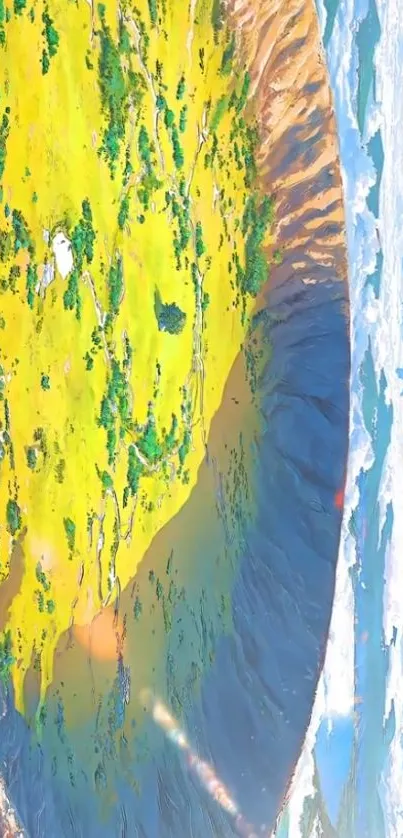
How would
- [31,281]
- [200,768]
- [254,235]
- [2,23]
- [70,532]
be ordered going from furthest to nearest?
1. [200,768]
2. [254,235]
3. [70,532]
4. [31,281]
5. [2,23]

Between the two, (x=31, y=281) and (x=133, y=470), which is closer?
(x=31, y=281)

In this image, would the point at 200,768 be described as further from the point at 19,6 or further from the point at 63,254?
the point at 19,6

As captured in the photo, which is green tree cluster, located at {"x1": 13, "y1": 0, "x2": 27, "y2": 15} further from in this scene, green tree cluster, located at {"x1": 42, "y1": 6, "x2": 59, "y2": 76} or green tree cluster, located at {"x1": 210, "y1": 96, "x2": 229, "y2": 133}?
green tree cluster, located at {"x1": 210, "y1": 96, "x2": 229, "y2": 133}

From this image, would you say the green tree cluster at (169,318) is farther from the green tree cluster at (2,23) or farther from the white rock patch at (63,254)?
the green tree cluster at (2,23)

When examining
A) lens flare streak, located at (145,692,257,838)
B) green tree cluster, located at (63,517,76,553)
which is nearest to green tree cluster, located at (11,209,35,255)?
green tree cluster, located at (63,517,76,553)

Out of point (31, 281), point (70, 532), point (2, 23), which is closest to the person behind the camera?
point (2, 23)

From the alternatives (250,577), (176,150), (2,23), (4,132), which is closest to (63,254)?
(4,132)

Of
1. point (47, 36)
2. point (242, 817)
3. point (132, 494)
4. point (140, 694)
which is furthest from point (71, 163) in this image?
point (242, 817)

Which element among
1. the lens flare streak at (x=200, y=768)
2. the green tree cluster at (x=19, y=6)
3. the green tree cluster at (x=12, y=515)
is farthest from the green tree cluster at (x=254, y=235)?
the lens flare streak at (x=200, y=768)
